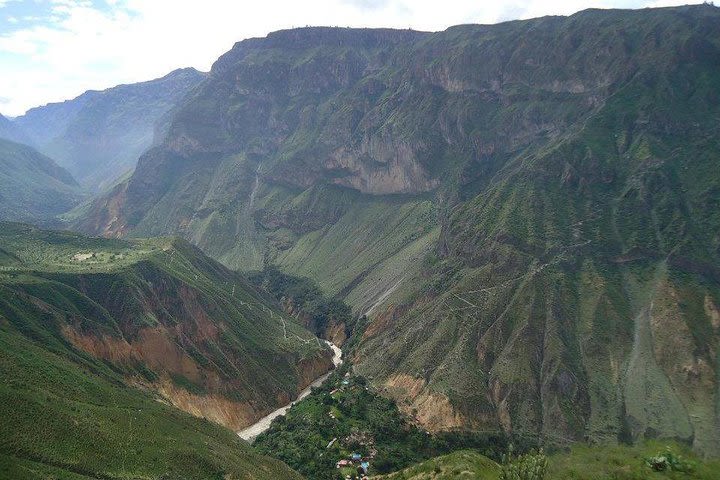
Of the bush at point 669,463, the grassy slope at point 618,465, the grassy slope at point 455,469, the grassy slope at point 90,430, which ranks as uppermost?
the bush at point 669,463

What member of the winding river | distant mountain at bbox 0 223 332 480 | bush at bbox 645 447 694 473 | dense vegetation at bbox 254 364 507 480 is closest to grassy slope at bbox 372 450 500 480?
dense vegetation at bbox 254 364 507 480

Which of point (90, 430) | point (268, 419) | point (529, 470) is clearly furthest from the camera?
point (268, 419)

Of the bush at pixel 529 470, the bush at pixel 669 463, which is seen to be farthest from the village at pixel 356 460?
the bush at pixel 669 463

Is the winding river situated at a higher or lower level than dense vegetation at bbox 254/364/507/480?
lower

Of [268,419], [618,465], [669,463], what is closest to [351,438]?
[268,419]

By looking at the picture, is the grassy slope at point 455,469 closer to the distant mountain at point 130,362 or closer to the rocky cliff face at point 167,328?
the distant mountain at point 130,362

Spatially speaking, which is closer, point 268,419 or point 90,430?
point 90,430

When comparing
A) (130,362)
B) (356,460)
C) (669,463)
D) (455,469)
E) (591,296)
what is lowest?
(356,460)

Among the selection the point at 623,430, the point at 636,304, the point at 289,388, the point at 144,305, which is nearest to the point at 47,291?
the point at 144,305

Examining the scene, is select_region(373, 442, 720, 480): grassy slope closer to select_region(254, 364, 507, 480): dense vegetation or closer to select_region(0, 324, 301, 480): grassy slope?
select_region(0, 324, 301, 480): grassy slope

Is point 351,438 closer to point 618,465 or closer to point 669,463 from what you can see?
point 618,465
